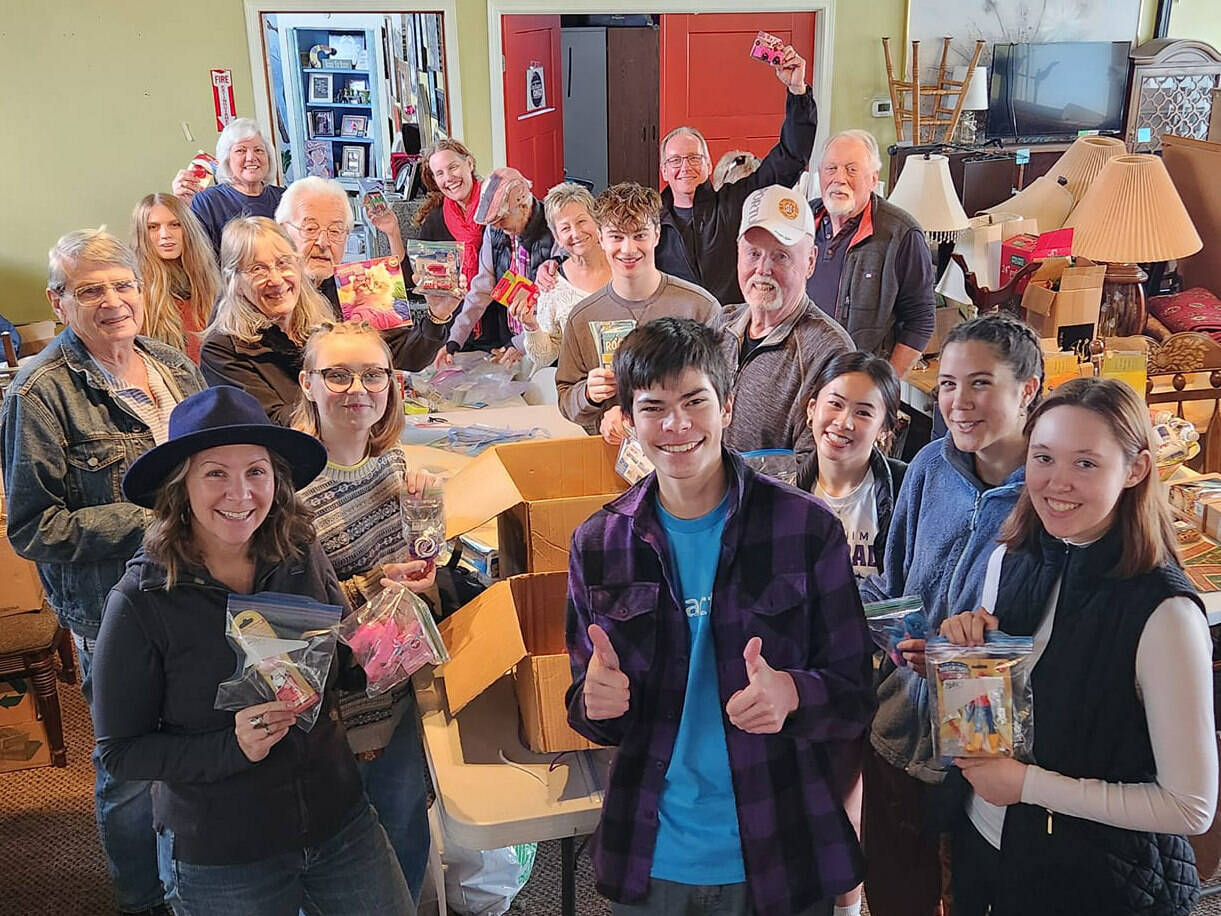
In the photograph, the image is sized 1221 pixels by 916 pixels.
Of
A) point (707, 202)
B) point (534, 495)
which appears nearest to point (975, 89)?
point (707, 202)

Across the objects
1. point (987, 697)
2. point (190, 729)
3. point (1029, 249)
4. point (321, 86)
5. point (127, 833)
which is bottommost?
point (127, 833)

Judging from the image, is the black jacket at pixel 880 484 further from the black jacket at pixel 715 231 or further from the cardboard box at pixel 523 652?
the black jacket at pixel 715 231

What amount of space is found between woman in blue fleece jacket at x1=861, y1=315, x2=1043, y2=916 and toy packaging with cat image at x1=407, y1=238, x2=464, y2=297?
175 cm

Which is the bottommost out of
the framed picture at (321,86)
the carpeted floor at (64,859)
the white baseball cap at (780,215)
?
the carpeted floor at (64,859)

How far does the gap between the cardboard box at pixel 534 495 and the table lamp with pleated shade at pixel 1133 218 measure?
2.48 m

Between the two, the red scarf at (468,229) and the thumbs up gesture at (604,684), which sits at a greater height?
the red scarf at (468,229)

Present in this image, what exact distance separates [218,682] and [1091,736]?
127 cm

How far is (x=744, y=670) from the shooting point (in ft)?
4.97

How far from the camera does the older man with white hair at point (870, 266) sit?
3.45 m

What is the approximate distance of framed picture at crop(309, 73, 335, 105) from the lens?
909 cm

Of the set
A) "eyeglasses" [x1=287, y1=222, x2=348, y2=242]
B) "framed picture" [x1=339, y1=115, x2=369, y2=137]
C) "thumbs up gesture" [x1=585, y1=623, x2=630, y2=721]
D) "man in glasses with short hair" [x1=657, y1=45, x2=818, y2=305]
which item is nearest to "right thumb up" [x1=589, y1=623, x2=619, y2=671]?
"thumbs up gesture" [x1=585, y1=623, x2=630, y2=721]

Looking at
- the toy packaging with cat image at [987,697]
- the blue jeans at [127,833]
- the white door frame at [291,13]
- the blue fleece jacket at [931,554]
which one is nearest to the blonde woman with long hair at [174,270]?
the blue jeans at [127,833]

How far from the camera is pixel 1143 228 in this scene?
3854 mm

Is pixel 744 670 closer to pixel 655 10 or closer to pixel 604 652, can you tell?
pixel 604 652
